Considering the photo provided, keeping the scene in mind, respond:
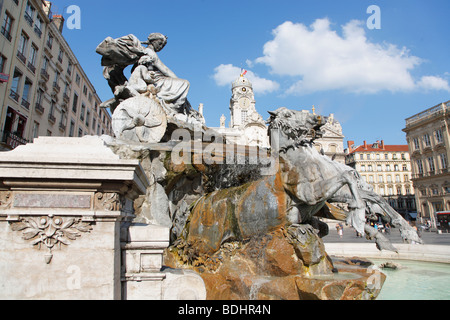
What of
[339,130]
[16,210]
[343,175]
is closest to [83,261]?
[16,210]

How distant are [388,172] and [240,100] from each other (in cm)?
3726

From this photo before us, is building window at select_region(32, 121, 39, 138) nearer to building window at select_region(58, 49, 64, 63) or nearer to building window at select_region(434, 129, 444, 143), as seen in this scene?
building window at select_region(58, 49, 64, 63)

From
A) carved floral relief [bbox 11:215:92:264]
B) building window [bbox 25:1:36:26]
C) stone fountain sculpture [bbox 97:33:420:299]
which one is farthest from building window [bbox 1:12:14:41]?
carved floral relief [bbox 11:215:92:264]

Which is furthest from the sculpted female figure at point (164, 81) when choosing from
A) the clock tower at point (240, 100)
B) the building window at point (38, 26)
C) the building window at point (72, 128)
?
the clock tower at point (240, 100)

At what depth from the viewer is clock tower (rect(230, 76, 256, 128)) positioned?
2719 inches

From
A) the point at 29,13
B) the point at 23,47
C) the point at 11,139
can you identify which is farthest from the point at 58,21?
the point at 11,139

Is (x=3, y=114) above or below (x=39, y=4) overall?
below

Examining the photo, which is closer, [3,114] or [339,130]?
[3,114]

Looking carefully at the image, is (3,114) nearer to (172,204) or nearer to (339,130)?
(172,204)

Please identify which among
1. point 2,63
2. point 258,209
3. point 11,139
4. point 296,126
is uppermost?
point 2,63

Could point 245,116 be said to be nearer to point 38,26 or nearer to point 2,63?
point 38,26

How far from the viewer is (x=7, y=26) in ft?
65.6

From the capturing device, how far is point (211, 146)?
24.2ft

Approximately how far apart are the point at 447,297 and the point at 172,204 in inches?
231
